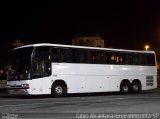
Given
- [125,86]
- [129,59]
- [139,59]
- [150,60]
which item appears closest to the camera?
[125,86]

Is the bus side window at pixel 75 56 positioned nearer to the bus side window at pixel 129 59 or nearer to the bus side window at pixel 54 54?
the bus side window at pixel 54 54

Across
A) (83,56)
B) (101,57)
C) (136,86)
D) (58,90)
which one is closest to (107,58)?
(101,57)

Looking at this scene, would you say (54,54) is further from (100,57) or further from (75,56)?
(100,57)

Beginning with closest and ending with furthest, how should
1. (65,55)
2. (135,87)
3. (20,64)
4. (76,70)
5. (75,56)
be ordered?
(20,64)
(65,55)
(75,56)
(76,70)
(135,87)

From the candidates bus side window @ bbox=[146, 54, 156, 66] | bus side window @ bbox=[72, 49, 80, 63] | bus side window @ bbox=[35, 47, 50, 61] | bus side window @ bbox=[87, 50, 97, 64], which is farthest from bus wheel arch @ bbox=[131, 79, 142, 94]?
bus side window @ bbox=[35, 47, 50, 61]

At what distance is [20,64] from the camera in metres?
28.1

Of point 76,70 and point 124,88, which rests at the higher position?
point 76,70

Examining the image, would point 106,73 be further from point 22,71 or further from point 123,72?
point 22,71

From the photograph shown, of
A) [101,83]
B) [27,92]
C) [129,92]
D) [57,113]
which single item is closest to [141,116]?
[57,113]

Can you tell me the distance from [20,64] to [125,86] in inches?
376

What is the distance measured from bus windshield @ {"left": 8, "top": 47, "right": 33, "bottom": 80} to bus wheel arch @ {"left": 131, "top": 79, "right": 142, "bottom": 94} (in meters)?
10.3

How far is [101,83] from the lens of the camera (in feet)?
105

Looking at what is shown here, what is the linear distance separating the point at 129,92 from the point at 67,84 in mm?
7104

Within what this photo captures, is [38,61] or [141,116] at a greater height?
[38,61]
